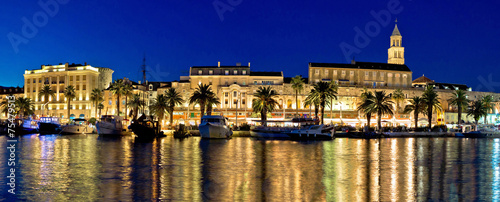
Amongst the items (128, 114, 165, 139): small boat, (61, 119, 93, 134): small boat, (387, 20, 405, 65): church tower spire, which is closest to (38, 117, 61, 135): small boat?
(61, 119, 93, 134): small boat

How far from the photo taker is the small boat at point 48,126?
305 feet

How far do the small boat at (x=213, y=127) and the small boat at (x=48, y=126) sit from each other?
39.3 meters

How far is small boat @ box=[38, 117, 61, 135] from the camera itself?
305 feet

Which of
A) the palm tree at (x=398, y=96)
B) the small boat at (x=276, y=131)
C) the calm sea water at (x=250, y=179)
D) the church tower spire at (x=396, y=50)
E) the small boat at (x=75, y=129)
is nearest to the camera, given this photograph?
the calm sea water at (x=250, y=179)

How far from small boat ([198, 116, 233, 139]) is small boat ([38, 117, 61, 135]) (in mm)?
39255

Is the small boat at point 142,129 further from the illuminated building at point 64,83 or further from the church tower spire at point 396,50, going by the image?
the church tower spire at point 396,50

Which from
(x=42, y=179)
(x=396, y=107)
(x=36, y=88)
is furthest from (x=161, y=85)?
(x=42, y=179)

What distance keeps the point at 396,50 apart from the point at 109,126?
368 feet

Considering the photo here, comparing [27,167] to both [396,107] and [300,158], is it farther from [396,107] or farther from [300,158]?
[396,107]

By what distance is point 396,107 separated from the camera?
13012 centimetres

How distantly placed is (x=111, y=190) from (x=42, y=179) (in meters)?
6.16

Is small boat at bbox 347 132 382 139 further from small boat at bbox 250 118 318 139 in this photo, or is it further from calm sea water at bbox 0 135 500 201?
calm sea water at bbox 0 135 500 201

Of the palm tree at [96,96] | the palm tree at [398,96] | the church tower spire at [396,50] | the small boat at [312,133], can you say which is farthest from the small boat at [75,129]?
the church tower spire at [396,50]

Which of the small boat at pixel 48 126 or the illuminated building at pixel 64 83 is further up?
the illuminated building at pixel 64 83
